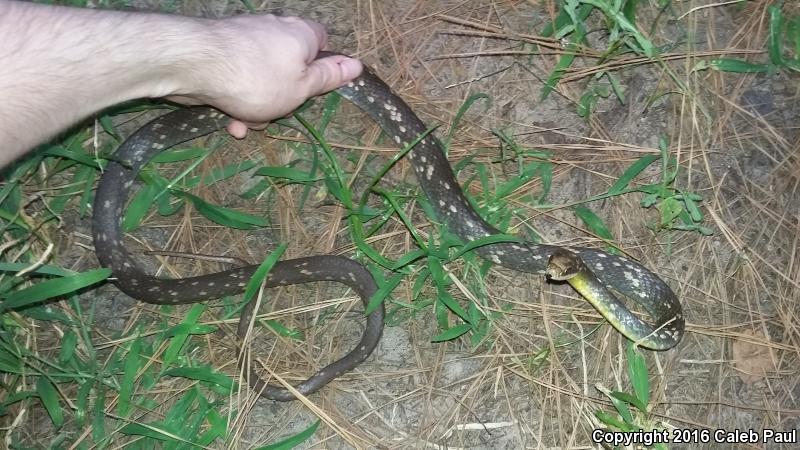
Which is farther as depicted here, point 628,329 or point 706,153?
point 706,153

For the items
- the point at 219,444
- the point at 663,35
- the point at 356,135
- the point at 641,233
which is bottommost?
the point at 219,444

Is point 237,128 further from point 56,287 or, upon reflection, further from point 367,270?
point 56,287

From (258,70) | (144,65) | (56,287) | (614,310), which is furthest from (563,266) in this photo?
(56,287)

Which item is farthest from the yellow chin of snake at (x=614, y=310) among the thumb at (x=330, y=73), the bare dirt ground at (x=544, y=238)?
the thumb at (x=330, y=73)

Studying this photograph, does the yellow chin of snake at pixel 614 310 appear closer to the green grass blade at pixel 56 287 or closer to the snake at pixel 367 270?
the snake at pixel 367 270

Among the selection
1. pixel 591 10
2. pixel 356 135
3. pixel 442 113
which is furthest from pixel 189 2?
pixel 591 10

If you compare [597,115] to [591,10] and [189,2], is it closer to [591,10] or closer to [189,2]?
[591,10]
